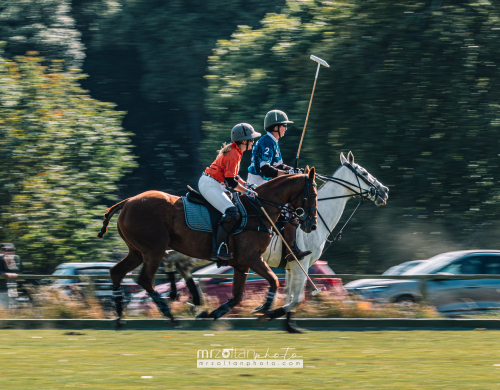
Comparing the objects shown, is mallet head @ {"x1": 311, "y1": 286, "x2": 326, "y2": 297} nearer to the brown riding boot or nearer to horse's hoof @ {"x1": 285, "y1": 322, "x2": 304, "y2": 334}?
the brown riding boot

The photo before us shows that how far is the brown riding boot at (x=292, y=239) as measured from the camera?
11.7 metres

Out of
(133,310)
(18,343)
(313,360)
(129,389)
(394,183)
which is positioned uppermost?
(129,389)

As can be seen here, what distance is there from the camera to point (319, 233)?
1201cm

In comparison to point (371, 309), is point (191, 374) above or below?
above

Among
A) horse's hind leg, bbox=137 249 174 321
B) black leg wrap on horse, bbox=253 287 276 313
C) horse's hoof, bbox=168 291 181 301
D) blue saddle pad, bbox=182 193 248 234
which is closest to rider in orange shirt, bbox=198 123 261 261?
blue saddle pad, bbox=182 193 248 234

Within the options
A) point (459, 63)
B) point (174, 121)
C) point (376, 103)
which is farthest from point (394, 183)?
point (174, 121)

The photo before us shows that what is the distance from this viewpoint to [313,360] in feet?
28.1

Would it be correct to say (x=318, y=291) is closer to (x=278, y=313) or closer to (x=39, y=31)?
(x=278, y=313)

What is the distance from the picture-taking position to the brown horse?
36.3ft

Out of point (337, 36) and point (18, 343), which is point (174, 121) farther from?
point (18, 343)

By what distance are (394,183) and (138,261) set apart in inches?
447

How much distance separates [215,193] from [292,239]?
1.47 m

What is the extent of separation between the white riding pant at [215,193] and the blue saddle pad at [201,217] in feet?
0.58

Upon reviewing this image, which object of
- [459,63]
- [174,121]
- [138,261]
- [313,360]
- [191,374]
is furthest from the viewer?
[174,121]
